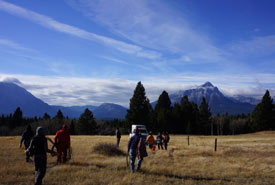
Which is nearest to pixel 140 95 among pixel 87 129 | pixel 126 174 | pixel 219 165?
pixel 87 129

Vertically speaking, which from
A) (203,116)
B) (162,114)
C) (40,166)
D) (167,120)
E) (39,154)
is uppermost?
(162,114)

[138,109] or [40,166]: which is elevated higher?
[138,109]

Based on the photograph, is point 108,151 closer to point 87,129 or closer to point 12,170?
point 12,170

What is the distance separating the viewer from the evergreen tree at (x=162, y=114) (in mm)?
61469

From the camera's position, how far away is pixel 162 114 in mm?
61375

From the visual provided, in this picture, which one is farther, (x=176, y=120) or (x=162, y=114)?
(x=176, y=120)

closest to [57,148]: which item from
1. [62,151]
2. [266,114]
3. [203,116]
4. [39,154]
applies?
[62,151]

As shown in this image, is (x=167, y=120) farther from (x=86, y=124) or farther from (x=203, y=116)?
(x=86, y=124)

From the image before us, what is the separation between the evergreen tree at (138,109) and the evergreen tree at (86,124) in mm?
21445

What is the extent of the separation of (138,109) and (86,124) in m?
24.2

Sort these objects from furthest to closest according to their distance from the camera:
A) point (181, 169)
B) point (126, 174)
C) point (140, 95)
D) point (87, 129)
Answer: point (87, 129), point (140, 95), point (181, 169), point (126, 174)

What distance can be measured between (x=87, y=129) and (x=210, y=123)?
137ft

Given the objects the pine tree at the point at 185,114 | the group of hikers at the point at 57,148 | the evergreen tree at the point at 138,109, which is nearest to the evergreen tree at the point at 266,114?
the pine tree at the point at 185,114

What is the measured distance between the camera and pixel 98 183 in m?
8.78
